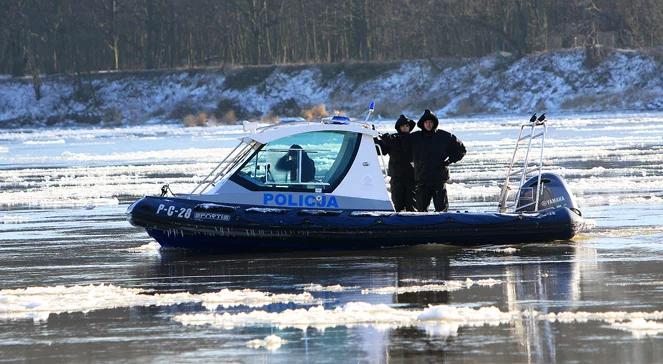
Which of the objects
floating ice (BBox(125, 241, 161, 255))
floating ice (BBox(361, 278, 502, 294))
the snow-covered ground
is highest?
the snow-covered ground

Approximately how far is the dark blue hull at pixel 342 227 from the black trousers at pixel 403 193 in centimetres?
126

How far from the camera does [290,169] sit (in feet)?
58.9

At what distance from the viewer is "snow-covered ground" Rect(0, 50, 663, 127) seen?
264 feet

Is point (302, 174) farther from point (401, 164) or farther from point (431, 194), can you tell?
point (431, 194)

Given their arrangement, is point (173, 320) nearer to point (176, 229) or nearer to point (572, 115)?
point (176, 229)

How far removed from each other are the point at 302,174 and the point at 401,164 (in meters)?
1.43

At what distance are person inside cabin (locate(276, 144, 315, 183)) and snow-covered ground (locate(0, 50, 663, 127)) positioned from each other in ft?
193

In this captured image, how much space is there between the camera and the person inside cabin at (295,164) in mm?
17922

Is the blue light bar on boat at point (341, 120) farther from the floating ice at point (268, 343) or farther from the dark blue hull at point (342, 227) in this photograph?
the floating ice at point (268, 343)

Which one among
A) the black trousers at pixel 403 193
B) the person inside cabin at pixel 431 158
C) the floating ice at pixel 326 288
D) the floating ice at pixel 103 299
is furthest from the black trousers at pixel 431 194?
the floating ice at pixel 103 299

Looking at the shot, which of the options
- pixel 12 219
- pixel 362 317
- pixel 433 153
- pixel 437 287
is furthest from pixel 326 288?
pixel 12 219

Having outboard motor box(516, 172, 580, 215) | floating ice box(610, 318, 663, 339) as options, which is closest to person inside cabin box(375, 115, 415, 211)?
outboard motor box(516, 172, 580, 215)

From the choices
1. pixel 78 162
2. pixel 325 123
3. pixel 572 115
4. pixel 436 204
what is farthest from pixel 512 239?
pixel 572 115

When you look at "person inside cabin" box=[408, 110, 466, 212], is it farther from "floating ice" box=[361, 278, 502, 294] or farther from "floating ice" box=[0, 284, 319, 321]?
"floating ice" box=[0, 284, 319, 321]
